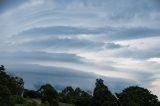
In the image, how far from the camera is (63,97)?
14575cm

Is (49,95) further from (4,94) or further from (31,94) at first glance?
(31,94)

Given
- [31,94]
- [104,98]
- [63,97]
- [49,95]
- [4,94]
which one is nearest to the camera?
[4,94]

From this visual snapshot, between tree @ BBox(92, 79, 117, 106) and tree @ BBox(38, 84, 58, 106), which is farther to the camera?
tree @ BBox(38, 84, 58, 106)

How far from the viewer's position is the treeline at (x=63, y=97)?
321ft

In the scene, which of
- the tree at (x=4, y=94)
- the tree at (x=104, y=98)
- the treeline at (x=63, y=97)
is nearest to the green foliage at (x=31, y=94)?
the treeline at (x=63, y=97)

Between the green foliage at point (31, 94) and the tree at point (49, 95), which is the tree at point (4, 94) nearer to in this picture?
the tree at point (49, 95)

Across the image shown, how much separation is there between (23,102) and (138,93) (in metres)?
37.5

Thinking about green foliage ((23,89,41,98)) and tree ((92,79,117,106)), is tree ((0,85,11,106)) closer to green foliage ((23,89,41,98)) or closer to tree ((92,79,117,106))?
tree ((92,79,117,106))

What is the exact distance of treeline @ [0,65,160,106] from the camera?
9794cm

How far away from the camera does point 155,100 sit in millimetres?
128375

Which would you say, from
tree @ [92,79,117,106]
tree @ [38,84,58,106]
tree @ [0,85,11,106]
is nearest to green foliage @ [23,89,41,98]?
tree @ [38,84,58,106]

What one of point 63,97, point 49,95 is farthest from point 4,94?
point 63,97

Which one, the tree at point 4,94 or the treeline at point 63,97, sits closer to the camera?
the tree at point 4,94

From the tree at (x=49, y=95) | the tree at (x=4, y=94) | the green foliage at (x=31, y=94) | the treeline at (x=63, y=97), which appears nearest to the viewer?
the tree at (x=4, y=94)
